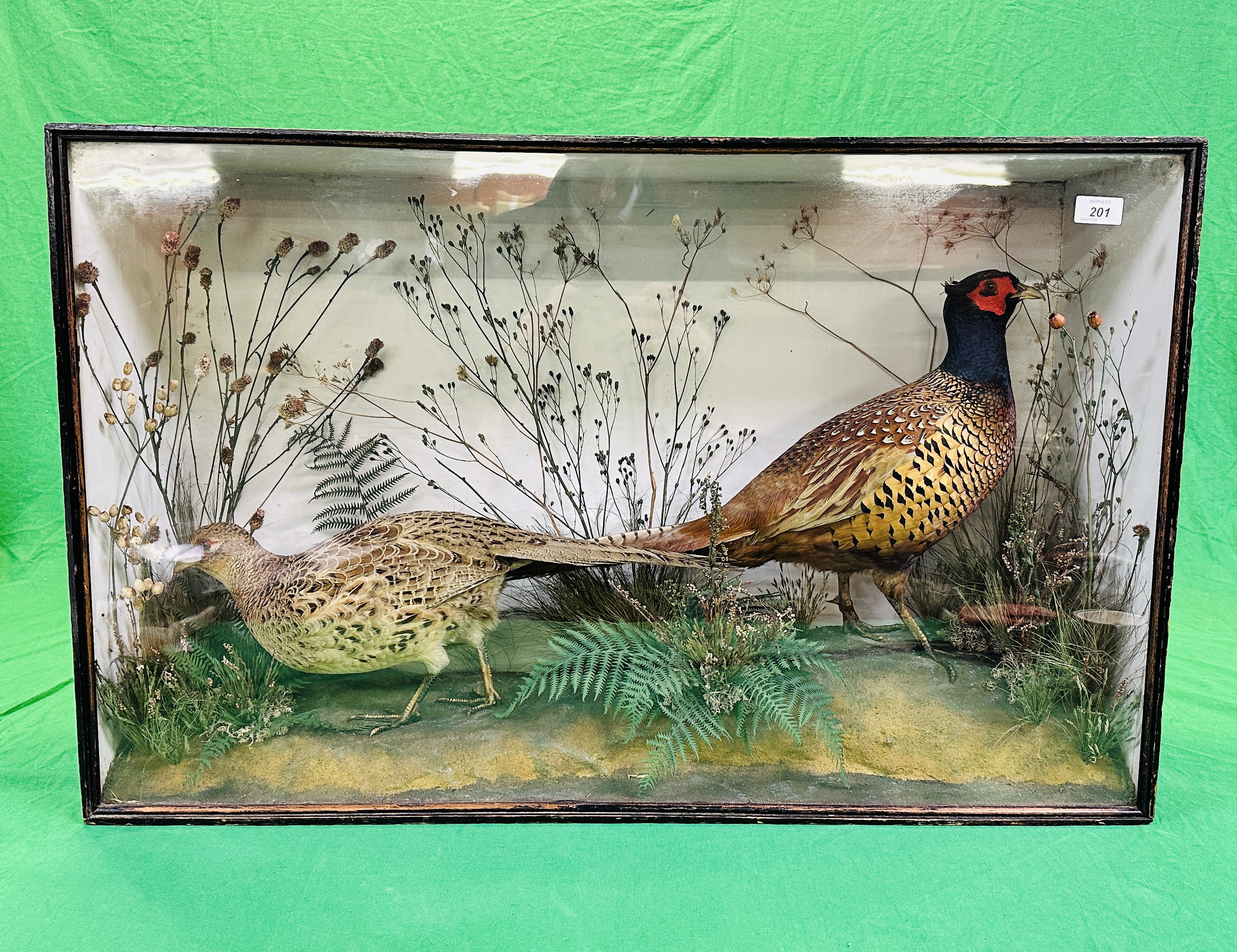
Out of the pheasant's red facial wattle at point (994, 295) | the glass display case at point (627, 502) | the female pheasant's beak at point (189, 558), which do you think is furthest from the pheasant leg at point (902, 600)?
the female pheasant's beak at point (189, 558)

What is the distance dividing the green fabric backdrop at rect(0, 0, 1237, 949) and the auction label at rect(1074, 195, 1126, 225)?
0.42m

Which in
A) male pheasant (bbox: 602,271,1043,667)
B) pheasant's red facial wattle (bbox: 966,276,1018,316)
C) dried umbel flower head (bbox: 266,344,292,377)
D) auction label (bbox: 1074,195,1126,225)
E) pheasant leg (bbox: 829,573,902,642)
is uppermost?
auction label (bbox: 1074,195,1126,225)

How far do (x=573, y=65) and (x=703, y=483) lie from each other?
83 cm

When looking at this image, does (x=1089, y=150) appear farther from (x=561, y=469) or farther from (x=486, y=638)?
(x=486, y=638)

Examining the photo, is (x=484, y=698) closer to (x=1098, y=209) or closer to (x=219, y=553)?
(x=219, y=553)

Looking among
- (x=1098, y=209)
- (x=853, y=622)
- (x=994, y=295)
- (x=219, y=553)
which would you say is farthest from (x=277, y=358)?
(x=1098, y=209)

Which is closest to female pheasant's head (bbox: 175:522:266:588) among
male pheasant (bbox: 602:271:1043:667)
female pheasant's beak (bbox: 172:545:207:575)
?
female pheasant's beak (bbox: 172:545:207:575)

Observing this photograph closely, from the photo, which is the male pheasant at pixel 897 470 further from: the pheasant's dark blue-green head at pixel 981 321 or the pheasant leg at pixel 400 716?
the pheasant leg at pixel 400 716

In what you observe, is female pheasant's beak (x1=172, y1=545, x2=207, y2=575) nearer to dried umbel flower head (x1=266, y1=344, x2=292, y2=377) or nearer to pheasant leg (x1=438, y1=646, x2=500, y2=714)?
dried umbel flower head (x1=266, y1=344, x2=292, y2=377)

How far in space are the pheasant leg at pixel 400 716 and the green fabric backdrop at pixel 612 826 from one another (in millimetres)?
151


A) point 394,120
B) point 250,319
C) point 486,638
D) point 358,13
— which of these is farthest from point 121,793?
point 358,13

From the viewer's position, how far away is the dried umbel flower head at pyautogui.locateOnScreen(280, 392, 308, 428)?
4.37 ft

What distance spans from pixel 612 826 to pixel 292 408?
32.0 inches

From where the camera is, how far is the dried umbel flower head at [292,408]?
1331mm
